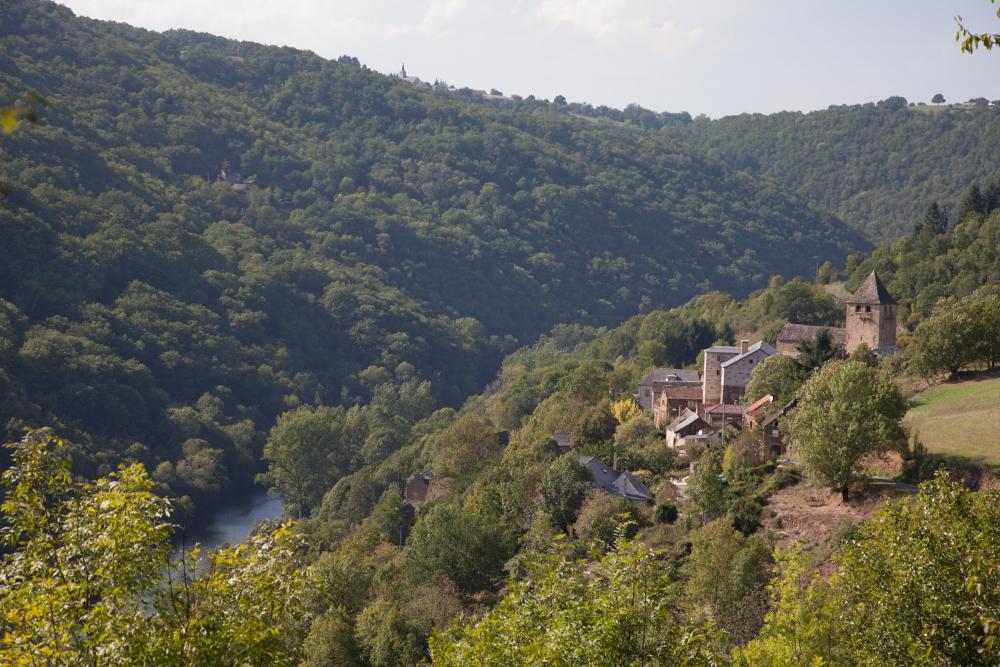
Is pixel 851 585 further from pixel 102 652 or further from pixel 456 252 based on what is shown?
pixel 456 252

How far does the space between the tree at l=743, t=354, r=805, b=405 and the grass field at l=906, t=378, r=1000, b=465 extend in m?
7.39

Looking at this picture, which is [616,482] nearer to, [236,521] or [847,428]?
[847,428]

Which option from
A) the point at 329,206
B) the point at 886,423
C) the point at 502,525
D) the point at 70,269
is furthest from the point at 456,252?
the point at 886,423

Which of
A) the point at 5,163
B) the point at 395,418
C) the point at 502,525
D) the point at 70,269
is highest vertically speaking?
the point at 5,163

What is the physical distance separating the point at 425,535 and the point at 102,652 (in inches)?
1412

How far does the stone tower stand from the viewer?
183ft

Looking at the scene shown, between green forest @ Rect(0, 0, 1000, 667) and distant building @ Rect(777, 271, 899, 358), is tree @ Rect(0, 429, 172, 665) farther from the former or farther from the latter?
distant building @ Rect(777, 271, 899, 358)

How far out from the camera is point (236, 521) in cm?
7394

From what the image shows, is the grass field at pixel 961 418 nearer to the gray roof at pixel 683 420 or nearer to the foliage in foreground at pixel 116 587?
the gray roof at pixel 683 420

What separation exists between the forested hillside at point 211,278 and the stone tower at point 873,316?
47.8m

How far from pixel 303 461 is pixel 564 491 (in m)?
38.7

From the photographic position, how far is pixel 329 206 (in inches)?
7190

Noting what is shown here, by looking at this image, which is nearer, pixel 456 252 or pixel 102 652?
pixel 102 652

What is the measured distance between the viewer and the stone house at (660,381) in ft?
207
